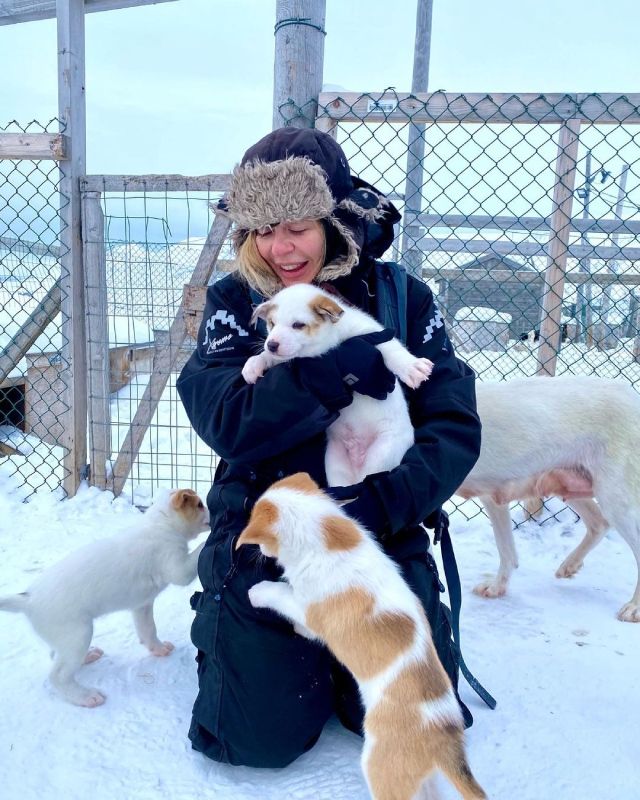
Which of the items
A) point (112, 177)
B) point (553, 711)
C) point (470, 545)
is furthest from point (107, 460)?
point (553, 711)

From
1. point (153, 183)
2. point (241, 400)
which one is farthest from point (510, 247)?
point (241, 400)

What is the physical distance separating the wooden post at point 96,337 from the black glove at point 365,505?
8.93ft

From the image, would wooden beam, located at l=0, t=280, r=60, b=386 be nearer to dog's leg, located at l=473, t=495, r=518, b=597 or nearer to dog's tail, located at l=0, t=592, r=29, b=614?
dog's tail, located at l=0, t=592, r=29, b=614

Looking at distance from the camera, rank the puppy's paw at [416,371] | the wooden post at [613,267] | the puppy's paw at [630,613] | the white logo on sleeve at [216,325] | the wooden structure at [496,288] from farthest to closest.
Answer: the wooden structure at [496,288]
the wooden post at [613,267]
the puppy's paw at [630,613]
the white logo on sleeve at [216,325]
the puppy's paw at [416,371]

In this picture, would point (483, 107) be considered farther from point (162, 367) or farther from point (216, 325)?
point (162, 367)

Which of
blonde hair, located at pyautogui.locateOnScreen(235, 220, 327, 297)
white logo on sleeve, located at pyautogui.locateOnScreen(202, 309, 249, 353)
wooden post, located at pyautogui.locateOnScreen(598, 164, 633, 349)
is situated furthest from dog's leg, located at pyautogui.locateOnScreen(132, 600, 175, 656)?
wooden post, located at pyautogui.locateOnScreen(598, 164, 633, 349)

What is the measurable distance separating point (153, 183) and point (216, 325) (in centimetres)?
206

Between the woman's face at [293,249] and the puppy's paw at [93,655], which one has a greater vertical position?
the woman's face at [293,249]

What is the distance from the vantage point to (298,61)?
127 inches

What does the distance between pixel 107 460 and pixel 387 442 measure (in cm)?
276

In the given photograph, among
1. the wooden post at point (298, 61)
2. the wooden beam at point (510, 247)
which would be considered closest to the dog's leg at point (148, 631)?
the wooden post at point (298, 61)

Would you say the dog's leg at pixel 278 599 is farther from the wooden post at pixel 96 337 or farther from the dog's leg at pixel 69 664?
the wooden post at pixel 96 337

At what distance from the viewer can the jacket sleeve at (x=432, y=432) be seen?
204 centimetres

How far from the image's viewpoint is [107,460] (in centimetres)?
440
